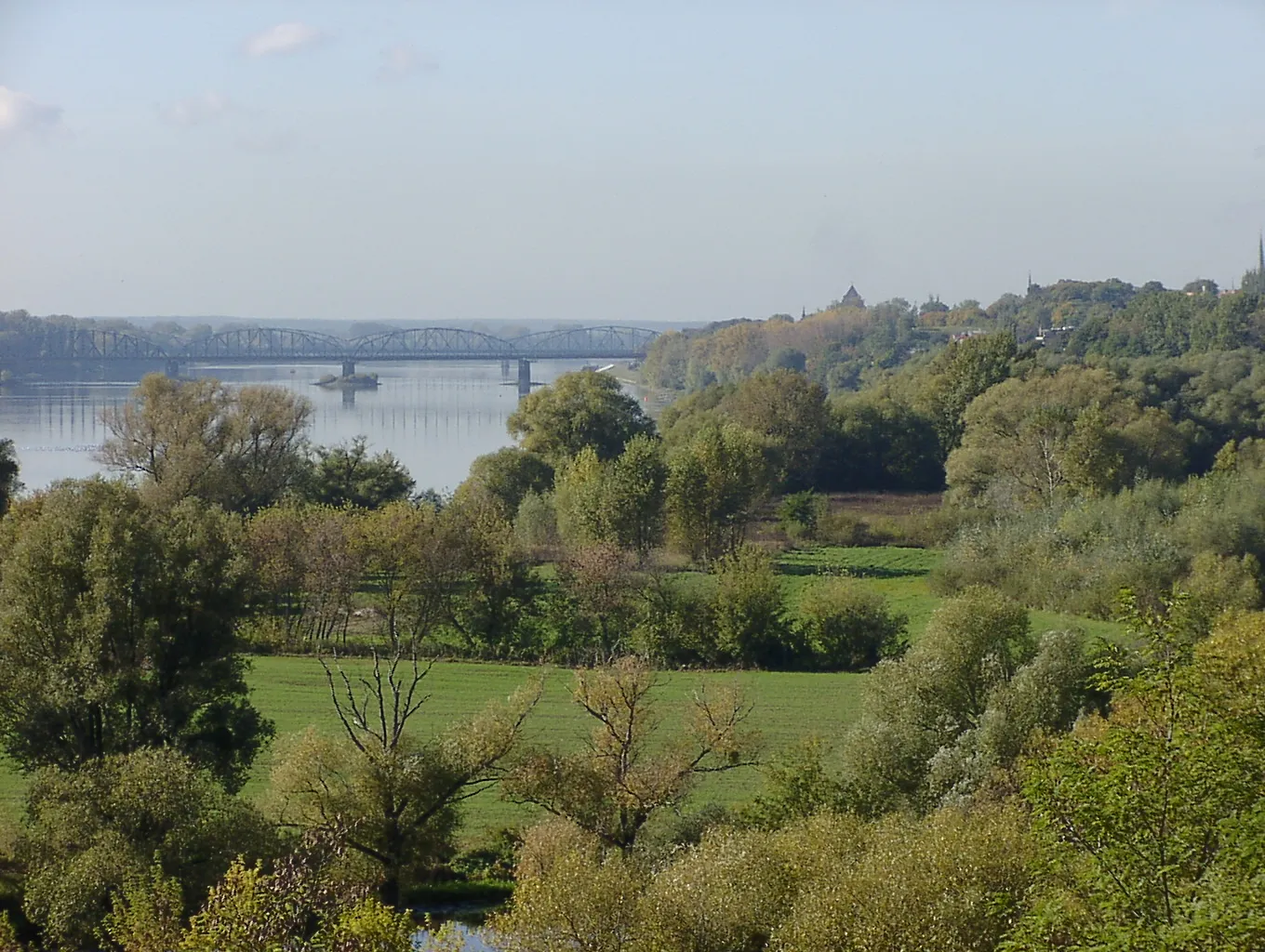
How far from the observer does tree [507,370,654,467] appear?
127ft

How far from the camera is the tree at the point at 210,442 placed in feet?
99.8

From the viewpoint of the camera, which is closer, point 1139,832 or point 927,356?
point 1139,832

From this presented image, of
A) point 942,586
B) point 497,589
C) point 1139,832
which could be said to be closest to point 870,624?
point 942,586

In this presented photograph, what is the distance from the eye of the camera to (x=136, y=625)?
1438 cm

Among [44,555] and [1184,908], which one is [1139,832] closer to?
[1184,908]

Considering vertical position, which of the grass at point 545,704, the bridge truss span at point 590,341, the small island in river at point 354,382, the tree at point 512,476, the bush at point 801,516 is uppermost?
the bridge truss span at point 590,341

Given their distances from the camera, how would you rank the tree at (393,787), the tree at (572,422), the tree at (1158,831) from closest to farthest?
the tree at (1158,831)
the tree at (393,787)
the tree at (572,422)

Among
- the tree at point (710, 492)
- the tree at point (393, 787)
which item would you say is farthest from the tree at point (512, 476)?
the tree at point (393, 787)

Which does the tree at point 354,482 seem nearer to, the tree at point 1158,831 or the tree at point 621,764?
the tree at point 621,764

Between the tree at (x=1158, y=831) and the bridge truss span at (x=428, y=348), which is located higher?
the bridge truss span at (x=428, y=348)

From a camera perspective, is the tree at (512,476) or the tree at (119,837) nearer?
the tree at (119,837)

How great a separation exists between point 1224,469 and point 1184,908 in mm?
31668

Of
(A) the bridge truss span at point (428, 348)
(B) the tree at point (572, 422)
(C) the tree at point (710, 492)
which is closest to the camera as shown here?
(C) the tree at point (710, 492)

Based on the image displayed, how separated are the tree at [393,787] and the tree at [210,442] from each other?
17.0m
